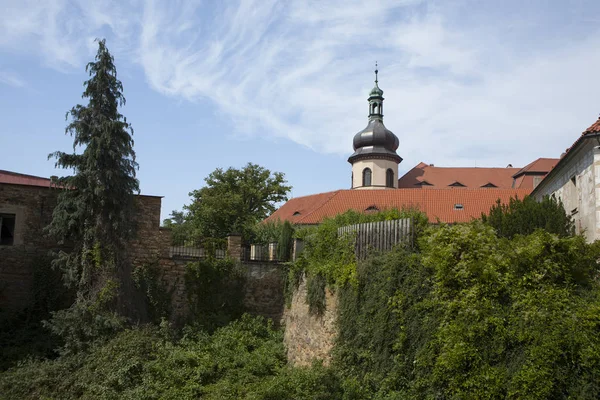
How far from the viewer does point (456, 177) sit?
6003 centimetres

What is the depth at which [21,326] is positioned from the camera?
17.7m

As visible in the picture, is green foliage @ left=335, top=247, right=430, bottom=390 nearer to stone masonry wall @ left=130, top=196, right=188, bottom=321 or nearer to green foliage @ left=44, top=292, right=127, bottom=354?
green foliage @ left=44, top=292, right=127, bottom=354

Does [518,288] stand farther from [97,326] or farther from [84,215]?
[84,215]

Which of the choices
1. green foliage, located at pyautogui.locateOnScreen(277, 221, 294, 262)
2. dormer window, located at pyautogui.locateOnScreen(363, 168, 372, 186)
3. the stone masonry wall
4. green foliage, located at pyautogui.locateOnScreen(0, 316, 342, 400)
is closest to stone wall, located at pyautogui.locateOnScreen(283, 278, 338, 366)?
green foliage, located at pyautogui.locateOnScreen(0, 316, 342, 400)

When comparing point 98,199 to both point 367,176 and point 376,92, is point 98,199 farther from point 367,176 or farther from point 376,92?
point 376,92

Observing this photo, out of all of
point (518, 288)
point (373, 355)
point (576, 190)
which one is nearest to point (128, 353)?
point (373, 355)

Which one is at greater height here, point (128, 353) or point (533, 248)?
→ point (533, 248)

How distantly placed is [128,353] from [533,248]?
34.5ft

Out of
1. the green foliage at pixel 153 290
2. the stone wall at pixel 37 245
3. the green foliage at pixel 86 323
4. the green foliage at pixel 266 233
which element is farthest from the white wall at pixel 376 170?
the green foliage at pixel 86 323

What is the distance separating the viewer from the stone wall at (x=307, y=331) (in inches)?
575

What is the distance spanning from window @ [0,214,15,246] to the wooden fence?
1086cm

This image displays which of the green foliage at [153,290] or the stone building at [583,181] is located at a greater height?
the stone building at [583,181]

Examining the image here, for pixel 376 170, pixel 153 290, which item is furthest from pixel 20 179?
pixel 376 170

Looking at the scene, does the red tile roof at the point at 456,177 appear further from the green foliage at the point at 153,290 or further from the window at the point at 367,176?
the green foliage at the point at 153,290
